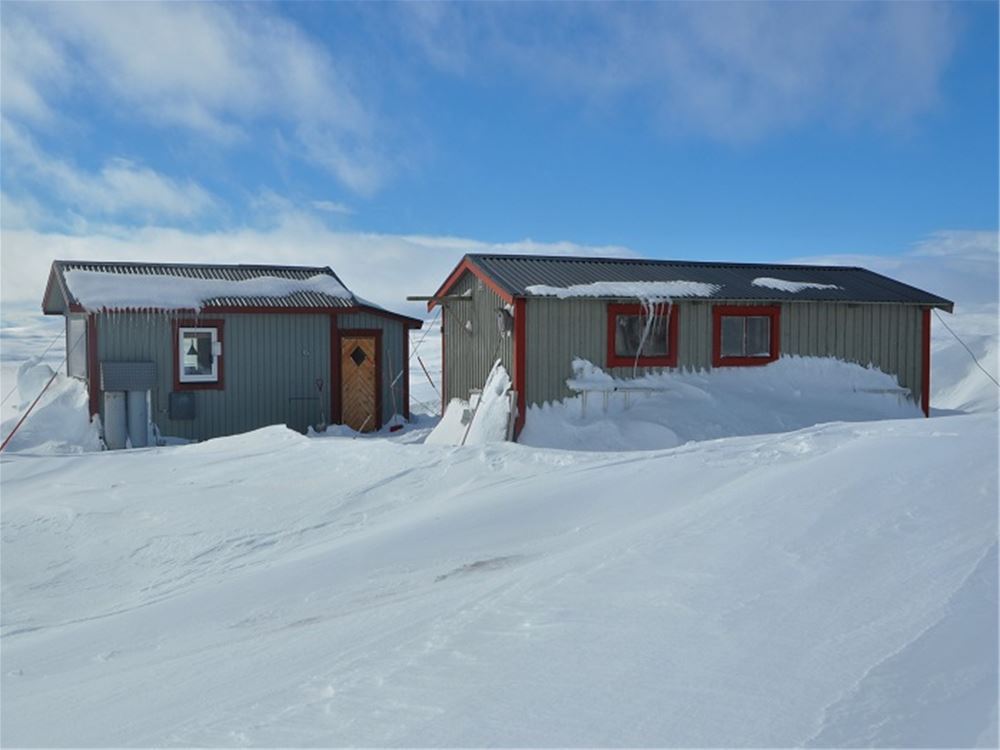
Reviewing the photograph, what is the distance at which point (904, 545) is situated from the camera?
4.43m

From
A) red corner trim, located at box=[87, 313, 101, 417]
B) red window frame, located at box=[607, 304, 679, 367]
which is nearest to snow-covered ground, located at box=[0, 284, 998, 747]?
red window frame, located at box=[607, 304, 679, 367]

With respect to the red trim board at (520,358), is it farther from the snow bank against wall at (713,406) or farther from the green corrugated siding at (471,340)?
the green corrugated siding at (471,340)

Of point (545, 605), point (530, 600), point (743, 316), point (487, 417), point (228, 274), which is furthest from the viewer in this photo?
point (228, 274)

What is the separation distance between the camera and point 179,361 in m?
16.2

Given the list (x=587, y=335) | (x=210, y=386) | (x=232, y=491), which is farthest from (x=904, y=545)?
(x=210, y=386)

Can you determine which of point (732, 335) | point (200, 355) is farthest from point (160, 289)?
point (732, 335)

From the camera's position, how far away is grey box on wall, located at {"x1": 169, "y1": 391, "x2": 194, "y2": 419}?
16.2m

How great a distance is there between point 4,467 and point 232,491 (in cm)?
365

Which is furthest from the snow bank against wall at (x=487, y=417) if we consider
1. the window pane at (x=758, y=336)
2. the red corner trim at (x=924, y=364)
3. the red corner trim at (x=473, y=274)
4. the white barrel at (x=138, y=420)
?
the red corner trim at (x=924, y=364)

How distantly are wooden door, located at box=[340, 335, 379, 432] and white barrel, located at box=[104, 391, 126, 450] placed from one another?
4.15m

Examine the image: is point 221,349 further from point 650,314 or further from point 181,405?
point 650,314

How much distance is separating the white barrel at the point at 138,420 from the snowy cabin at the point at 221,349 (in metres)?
0.02

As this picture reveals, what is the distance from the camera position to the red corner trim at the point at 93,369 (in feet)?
51.1

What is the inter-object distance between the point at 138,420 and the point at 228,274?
12.2 feet
